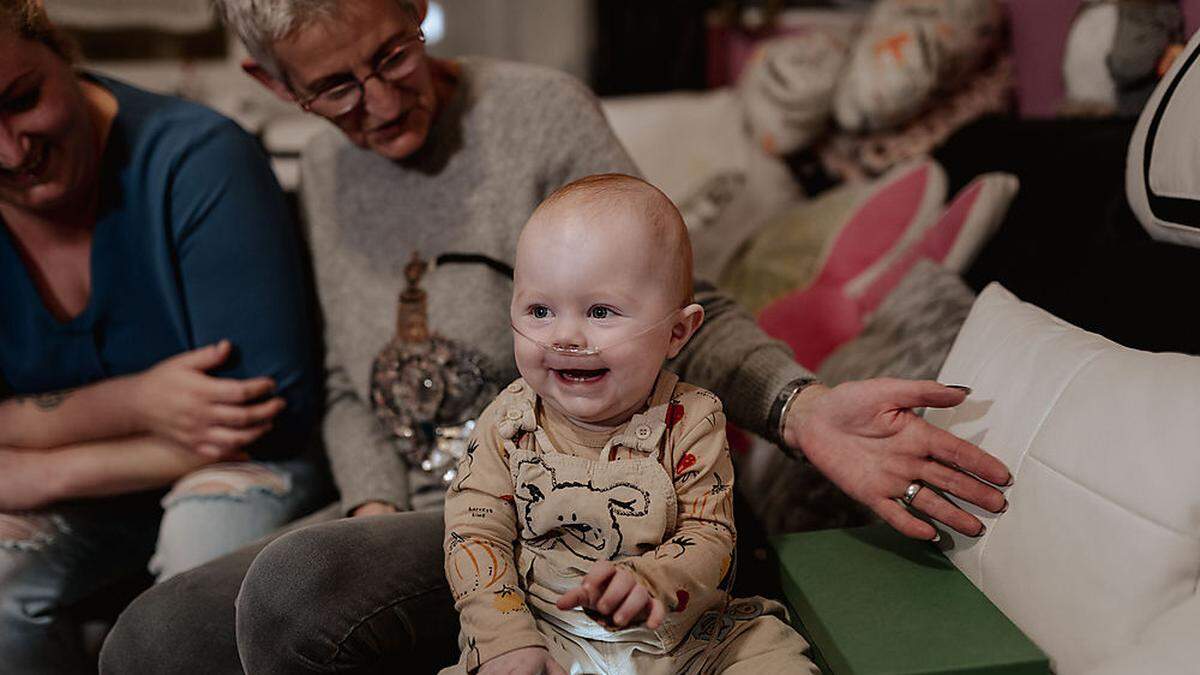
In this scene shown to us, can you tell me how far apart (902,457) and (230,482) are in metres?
0.88

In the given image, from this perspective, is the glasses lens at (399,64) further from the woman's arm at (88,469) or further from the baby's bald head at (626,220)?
the woman's arm at (88,469)

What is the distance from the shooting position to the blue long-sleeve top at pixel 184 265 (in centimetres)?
127

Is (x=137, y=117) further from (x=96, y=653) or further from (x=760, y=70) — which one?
(x=760, y=70)

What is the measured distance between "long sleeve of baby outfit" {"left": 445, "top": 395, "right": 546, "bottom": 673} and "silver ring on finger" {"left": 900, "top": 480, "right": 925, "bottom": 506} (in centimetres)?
38

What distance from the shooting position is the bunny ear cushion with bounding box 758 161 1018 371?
1.56 m

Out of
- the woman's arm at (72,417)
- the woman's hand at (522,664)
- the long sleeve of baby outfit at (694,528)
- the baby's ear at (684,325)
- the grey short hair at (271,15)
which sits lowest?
the woman's arm at (72,417)

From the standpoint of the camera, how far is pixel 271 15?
3.58ft

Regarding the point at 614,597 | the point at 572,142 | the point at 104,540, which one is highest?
the point at 572,142

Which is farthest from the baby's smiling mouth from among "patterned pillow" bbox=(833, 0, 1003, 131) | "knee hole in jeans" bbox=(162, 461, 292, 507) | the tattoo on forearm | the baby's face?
"patterned pillow" bbox=(833, 0, 1003, 131)

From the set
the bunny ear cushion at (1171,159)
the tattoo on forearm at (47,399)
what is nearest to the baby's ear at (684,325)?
the bunny ear cushion at (1171,159)

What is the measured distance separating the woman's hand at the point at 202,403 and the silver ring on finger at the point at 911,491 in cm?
83

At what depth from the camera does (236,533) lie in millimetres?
1251

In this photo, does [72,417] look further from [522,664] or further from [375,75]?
[522,664]

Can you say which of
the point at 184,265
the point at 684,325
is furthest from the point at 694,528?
the point at 184,265
